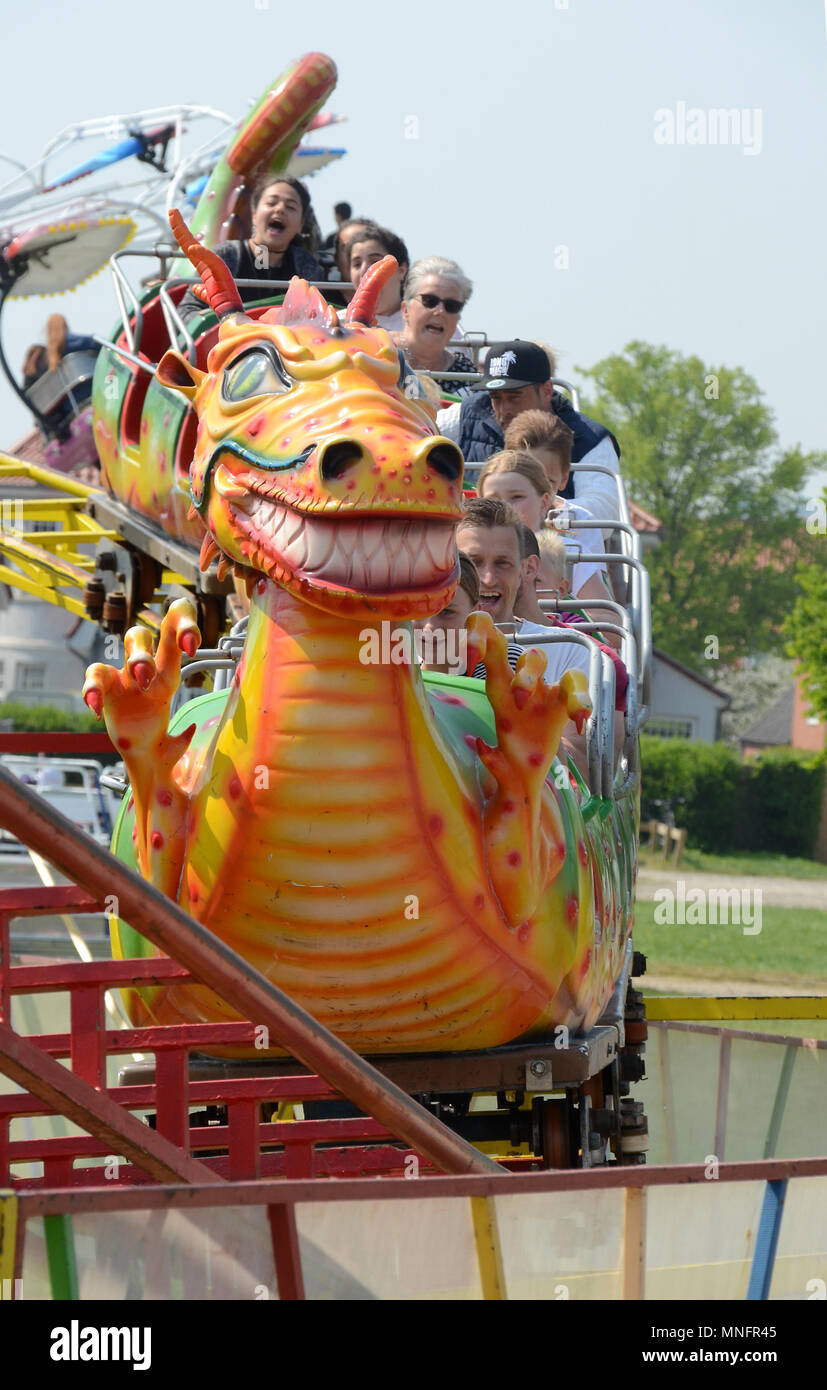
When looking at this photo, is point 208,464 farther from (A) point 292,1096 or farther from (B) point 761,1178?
(B) point 761,1178

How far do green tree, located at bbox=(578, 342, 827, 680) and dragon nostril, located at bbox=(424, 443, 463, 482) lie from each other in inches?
1757

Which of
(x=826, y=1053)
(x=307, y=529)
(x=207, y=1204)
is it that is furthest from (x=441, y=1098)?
(x=826, y=1053)

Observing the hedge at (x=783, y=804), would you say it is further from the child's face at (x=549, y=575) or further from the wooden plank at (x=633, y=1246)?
the wooden plank at (x=633, y=1246)

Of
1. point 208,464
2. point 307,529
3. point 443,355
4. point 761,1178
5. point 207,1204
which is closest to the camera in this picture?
point 207,1204

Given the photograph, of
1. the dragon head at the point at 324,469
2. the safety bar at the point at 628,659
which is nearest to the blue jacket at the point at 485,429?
the safety bar at the point at 628,659

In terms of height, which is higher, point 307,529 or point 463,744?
point 307,529

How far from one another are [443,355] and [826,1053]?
3.12m

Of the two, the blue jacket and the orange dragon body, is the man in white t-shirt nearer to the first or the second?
the orange dragon body

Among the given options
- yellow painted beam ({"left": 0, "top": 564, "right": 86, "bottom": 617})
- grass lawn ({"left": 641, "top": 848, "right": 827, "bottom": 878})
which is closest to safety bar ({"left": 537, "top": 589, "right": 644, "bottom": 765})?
yellow painted beam ({"left": 0, "top": 564, "right": 86, "bottom": 617})

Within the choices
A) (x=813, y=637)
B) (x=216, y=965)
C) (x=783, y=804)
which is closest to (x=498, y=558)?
(x=216, y=965)

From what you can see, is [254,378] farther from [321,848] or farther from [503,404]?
[503,404]

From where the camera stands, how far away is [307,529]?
135 inches

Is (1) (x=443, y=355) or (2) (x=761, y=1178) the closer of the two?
(2) (x=761, y=1178)

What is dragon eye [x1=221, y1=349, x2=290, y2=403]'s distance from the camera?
12.0 feet
